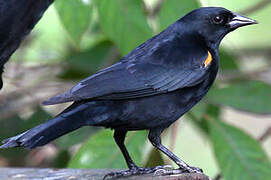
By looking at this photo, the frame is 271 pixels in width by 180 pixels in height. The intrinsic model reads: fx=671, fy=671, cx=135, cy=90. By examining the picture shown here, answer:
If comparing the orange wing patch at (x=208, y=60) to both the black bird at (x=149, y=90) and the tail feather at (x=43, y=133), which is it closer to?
the black bird at (x=149, y=90)

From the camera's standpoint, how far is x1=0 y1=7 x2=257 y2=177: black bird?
3.34 metres

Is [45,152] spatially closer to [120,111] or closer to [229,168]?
[229,168]

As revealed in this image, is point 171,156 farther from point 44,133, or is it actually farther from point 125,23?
point 125,23

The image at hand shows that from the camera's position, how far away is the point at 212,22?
3.92 m

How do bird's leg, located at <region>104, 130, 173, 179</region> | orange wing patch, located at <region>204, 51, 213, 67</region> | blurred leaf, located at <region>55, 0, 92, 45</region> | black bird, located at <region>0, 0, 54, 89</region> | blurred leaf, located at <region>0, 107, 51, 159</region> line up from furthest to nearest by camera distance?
1. blurred leaf, located at <region>0, 107, 51, 159</region>
2. blurred leaf, located at <region>55, 0, 92, 45</region>
3. orange wing patch, located at <region>204, 51, 213, 67</region>
4. bird's leg, located at <region>104, 130, 173, 179</region>
5. black bird, located at <region>0, 0, 54, 89</region>

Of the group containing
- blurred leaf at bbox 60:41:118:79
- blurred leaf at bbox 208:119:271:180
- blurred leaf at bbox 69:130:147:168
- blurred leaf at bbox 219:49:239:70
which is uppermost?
blurred leaf at bbox 60:41:118:79

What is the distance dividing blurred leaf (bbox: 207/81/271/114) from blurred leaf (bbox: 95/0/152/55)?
3.39 ft

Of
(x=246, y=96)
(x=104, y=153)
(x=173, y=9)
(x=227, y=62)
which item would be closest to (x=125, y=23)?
(x=173, y=9)

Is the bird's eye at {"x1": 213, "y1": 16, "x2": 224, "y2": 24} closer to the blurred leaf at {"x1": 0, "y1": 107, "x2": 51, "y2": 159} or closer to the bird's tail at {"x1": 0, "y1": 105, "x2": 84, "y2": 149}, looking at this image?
the bird's tail at {"x1": 0, "y1": 105, "x2": 84, "y2": 149}

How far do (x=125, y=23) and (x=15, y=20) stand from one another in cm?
86

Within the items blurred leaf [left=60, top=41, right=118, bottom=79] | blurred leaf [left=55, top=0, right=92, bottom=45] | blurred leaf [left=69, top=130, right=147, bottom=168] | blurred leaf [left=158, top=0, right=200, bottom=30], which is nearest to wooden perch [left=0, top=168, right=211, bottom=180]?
blurred leaf [left=69, top=130, right=147, bottom=168]

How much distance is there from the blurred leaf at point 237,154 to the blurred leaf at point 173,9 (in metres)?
0.86

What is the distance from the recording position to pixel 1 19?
3.46 m

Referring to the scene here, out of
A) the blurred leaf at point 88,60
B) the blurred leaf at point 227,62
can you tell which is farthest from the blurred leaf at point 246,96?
the blurred leaf at point 88,60
